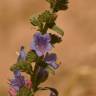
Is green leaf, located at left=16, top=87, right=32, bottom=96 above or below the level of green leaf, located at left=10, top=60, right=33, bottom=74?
below

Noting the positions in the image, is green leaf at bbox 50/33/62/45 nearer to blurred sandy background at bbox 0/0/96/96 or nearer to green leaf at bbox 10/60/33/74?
green leaf at bbox 10/60/33/74

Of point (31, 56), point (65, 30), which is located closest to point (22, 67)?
point (31, 56)

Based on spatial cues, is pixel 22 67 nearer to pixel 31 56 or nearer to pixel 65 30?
pixel 31 56

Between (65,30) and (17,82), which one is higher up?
(65,30)

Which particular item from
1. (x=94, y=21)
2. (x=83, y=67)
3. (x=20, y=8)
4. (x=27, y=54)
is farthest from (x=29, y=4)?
(x=27, y=54)

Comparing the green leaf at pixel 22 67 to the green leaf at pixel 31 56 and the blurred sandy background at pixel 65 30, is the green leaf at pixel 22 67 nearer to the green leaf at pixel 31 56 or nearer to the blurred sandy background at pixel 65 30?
the green leaf at pixel 31 56

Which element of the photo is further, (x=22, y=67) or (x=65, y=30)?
(x=65, y=30)

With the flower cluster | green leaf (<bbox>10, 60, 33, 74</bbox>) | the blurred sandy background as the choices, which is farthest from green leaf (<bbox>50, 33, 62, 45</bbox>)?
the blurred sandy background

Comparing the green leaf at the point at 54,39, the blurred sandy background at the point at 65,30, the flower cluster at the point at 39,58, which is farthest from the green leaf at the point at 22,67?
the blurred sandy background at the point at 65,30
